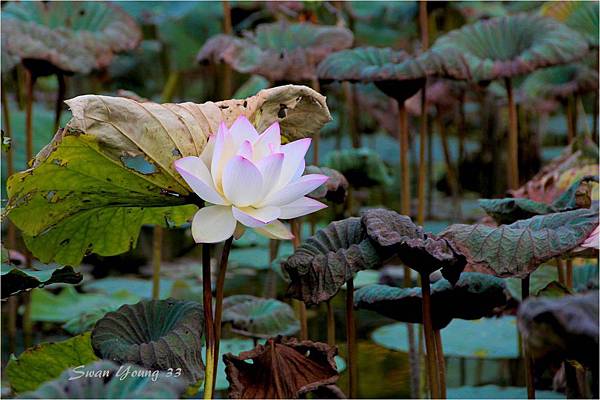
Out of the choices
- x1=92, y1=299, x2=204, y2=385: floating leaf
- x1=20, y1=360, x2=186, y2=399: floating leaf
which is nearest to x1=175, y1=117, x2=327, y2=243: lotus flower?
x1=92, y1=299, x2=204, y2=385: floating leaf

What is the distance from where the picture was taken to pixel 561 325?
29.4 inches

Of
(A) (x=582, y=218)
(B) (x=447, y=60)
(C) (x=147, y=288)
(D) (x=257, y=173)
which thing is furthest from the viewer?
(C) (x=147, y=288)

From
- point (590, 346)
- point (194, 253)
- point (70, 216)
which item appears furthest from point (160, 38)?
point (590, 346)

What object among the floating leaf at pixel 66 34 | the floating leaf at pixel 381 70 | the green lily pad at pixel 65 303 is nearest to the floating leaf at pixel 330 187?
the floating leaf at pixel 381 70

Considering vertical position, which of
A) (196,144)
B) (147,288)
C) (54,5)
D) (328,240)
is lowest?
(147,288)

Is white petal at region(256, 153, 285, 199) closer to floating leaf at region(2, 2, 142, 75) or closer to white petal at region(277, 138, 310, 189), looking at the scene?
white petal at region(277, 138, 310, 189)

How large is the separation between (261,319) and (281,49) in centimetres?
82

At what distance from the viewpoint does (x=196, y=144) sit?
42.1 inches

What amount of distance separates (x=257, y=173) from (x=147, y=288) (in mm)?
1698

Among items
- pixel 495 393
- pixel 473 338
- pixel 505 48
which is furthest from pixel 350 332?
pixel 505 48

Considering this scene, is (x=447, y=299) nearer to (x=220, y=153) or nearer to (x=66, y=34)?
(x=220, y=153)

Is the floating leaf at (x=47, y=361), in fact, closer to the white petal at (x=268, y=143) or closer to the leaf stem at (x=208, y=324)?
the leaf stem at (x=208, y=324)

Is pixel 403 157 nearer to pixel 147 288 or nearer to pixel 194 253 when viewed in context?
pixel 147 288

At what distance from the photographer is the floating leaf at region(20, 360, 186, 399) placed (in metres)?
0.75
